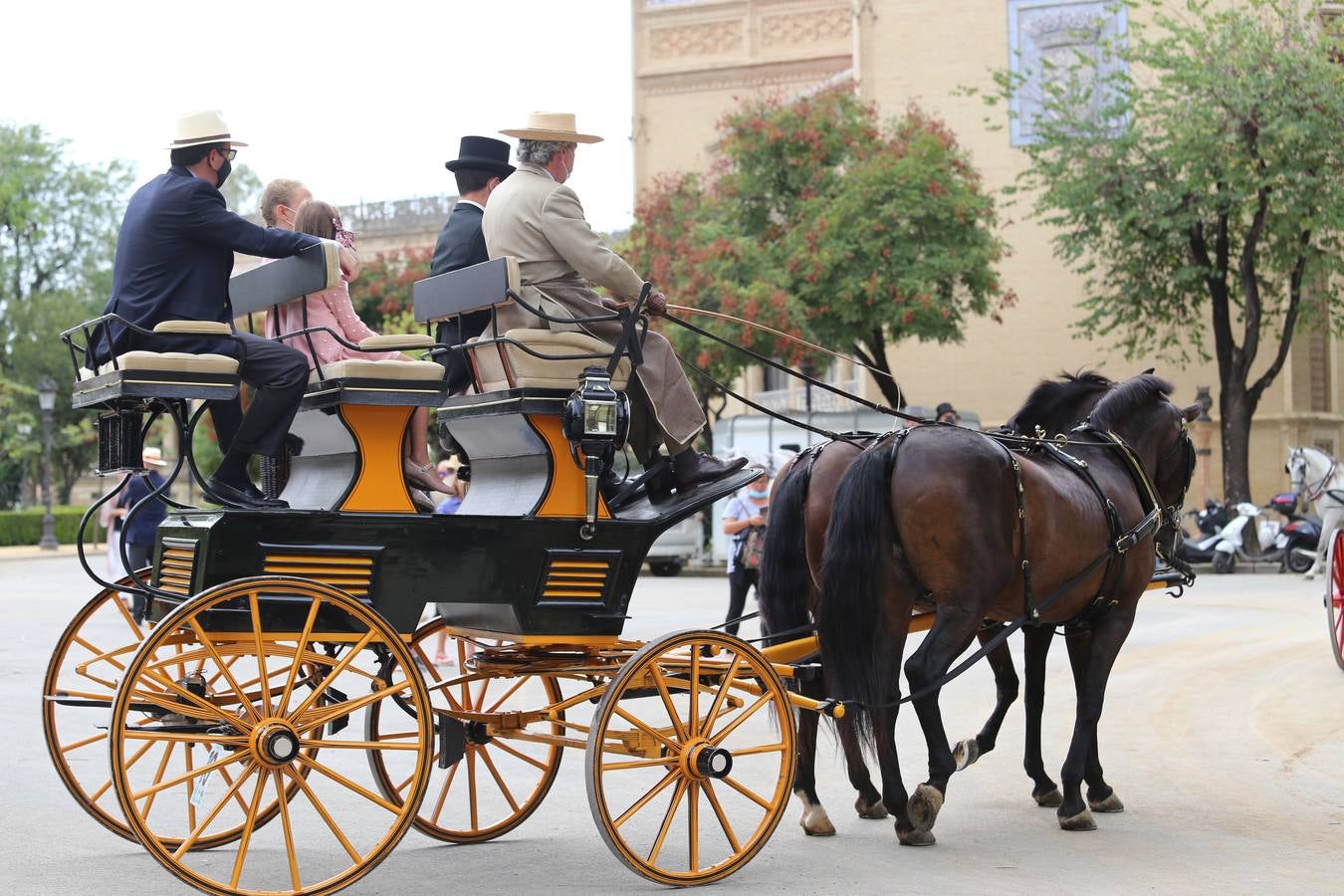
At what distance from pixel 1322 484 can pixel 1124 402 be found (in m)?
14.5

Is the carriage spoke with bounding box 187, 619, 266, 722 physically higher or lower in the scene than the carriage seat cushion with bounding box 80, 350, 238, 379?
lower

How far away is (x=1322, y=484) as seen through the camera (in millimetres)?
20891

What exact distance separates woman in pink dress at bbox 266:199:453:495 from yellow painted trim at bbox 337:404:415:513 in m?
0.49

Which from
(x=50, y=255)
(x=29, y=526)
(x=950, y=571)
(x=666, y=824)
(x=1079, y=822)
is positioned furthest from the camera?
(x=50, y=255)

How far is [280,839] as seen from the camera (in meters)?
6.90

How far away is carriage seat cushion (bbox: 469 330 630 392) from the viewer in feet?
20.1

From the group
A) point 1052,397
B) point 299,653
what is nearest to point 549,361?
point 299,653

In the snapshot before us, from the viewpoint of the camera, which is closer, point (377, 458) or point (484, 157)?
point (377, 458)

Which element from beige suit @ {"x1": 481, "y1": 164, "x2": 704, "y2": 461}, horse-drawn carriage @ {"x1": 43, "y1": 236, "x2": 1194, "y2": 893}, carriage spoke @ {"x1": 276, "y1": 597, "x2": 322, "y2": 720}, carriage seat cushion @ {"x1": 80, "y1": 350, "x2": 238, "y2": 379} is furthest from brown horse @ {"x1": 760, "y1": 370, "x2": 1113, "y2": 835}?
carriage seat cushion @ {"x1": 80, "y1": 350, "x2": 238, "y2": 379}

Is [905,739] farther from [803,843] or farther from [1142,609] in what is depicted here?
[1142,609]

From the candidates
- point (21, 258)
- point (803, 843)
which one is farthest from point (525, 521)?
point (21, 258)

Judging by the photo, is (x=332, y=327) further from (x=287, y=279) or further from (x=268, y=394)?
(x=268, y=394)

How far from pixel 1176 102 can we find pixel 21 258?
45249 mm

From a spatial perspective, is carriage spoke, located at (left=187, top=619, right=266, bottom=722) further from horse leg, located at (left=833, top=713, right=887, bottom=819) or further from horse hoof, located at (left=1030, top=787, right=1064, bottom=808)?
horse hoof, located at (left=1030, top=787, right=1064, bottom=808)
